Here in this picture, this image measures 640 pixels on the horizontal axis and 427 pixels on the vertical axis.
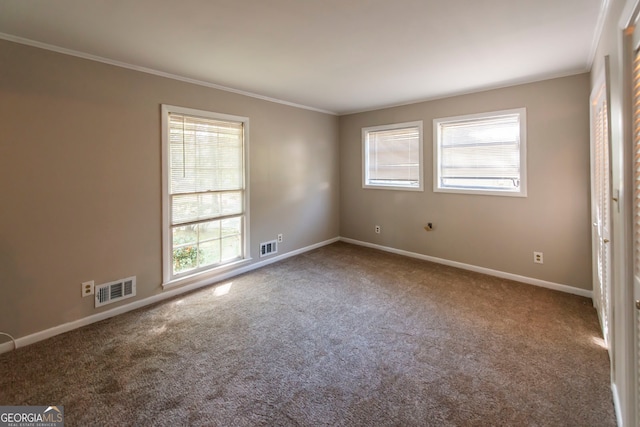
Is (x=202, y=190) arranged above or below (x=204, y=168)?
below

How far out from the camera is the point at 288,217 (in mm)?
4805

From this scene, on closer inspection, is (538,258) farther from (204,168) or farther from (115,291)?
(115,291)

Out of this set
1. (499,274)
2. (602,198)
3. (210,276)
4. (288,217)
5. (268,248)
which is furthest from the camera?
(288,217)

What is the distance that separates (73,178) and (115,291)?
3.73 ft

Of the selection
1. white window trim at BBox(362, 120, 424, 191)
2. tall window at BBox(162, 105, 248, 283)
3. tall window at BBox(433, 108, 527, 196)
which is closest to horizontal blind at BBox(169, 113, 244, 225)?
tall window at BBox(162, 105, 248, 283)

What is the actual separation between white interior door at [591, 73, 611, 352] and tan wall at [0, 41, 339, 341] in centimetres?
372

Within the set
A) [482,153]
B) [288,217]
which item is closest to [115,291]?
[288,217]

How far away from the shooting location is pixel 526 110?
3561 millimetres

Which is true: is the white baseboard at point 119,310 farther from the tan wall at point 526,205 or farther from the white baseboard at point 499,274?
the tan wall at point 526,205

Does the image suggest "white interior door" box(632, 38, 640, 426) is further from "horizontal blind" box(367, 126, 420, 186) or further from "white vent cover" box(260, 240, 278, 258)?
"white vent cover" box(260, 240, 278, 258)

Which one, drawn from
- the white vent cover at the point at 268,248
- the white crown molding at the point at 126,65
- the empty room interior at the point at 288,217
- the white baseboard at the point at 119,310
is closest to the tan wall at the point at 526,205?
the empty room interior at the point at 288,217

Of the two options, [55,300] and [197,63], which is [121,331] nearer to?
[55,300]

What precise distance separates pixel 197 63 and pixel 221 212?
1743mm

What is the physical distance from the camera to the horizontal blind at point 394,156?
4.71 metres
